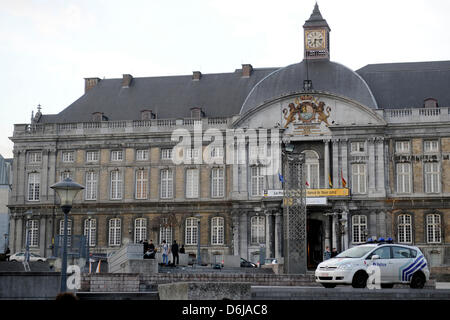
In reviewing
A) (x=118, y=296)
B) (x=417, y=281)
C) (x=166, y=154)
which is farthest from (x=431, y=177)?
(x=118, y=296)

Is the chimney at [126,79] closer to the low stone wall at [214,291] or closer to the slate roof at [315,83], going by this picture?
the slate roof at [315,83]

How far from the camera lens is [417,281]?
73.1ft

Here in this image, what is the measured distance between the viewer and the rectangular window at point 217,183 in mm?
57688

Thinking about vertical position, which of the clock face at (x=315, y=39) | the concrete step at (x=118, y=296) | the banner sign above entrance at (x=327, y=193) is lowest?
the concrete step at (x=118, y=296)

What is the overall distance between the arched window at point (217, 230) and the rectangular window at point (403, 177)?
42.0 ft

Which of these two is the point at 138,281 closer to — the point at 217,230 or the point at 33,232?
the point at 217,230

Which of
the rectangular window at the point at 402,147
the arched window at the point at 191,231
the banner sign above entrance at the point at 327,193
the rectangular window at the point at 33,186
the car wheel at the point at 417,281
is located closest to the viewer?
the car wheel at the point at 417,281

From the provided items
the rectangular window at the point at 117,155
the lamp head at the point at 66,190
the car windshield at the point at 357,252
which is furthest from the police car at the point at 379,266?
the rectangular window at the point at 117,155

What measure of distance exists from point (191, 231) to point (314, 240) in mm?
9093

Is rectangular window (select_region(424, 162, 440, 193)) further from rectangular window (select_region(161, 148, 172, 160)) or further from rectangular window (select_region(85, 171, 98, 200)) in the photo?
rectangular window (select_region(85, 171, 98, 200))

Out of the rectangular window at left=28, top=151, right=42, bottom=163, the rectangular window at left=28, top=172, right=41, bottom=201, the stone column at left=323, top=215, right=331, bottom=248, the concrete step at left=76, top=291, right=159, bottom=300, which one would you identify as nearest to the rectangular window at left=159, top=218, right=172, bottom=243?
the rectangular window at left=28, top=172, right=41, bottom=201

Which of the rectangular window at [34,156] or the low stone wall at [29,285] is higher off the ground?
the rectangular window at [34,156]

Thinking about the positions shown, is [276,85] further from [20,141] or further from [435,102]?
[20,141]
